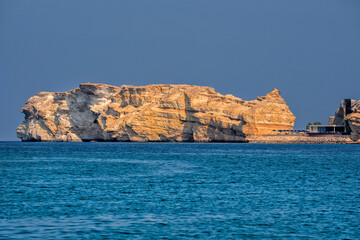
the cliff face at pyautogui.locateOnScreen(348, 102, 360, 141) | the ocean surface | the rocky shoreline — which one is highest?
the cliff face at pyautogui.locateOnScreen(348, 102, 360, 141)

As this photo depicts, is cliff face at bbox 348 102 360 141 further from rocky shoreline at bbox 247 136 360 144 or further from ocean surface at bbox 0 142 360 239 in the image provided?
ocean surface at bbox 0 142 360 239

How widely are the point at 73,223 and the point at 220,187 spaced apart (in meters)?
12.8

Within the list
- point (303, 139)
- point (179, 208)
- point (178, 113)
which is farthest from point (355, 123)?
point (179, 208)

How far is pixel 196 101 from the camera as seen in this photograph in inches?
5064

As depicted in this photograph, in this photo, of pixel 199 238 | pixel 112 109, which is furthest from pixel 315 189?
pixel 112 109

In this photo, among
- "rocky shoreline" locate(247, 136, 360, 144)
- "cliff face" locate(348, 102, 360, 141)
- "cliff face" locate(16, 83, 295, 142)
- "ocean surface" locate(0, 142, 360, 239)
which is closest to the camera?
"ocean surface" locate(0, 142, 360, 239)

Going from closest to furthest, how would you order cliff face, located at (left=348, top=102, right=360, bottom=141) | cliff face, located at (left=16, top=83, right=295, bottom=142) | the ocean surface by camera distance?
the ocean surface
cliff face, located at (left=348, top=102, right=360, bottom=141)
cliff face, located at (left=16, top=83, right=295, bottom=142)

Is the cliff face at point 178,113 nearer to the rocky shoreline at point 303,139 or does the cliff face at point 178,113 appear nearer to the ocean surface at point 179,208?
the rocky shoreline at point 303,139

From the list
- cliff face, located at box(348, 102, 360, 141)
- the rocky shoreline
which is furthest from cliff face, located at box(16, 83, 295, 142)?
cliff face, located at box(348, 102, 360, 141)

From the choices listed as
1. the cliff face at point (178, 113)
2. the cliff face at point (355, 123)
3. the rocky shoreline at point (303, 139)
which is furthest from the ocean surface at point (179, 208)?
the rocky shoreline at point (303, 139)

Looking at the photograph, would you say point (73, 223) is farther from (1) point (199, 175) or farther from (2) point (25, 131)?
(2) point (25, 131)

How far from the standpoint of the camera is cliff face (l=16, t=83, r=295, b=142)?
4936 inches

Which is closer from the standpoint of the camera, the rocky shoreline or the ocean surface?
the ocean surface

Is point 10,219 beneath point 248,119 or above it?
beneath
